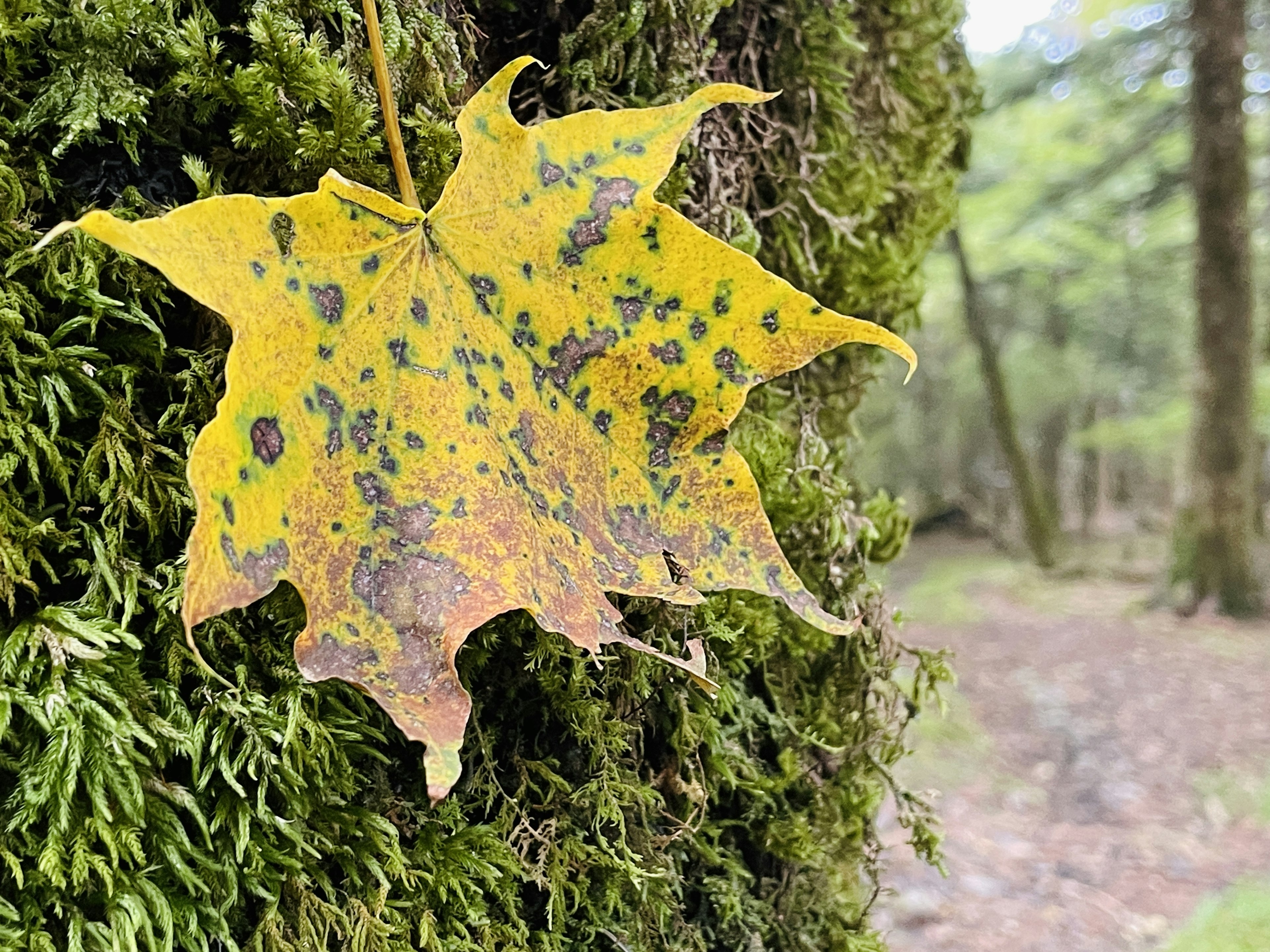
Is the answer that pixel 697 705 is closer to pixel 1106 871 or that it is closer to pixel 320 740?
pixel 320 740

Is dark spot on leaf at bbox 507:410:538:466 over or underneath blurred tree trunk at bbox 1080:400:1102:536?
over

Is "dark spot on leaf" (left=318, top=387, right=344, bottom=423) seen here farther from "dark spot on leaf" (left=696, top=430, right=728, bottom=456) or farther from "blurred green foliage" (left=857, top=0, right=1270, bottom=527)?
"blurred green foliage" (left=857, top=0, right=1270, bottom=527)

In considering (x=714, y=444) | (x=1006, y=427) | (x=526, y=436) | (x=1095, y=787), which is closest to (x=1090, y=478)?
(x=1006, y=427)

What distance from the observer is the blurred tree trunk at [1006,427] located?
25.0ft

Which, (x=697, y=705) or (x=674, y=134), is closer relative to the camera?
(x=674, y=134)

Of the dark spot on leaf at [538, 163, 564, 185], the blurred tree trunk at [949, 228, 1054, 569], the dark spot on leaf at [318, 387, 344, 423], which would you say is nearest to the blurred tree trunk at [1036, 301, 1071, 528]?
the blurred tree trunk at [949, 228, 1054, 569]

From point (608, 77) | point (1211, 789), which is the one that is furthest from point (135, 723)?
point (1211, 789)

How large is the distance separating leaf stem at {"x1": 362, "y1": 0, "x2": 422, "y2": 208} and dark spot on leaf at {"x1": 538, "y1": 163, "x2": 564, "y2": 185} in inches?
3.7

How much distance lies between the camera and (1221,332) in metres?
5.20

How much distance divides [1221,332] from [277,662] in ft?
20.3

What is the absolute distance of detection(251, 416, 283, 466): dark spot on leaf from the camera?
1.54 feet

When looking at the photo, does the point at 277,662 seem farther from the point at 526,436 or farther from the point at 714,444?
the point at 714,444

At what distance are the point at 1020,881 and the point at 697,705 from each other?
9.41 feet

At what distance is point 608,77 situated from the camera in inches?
31.2
